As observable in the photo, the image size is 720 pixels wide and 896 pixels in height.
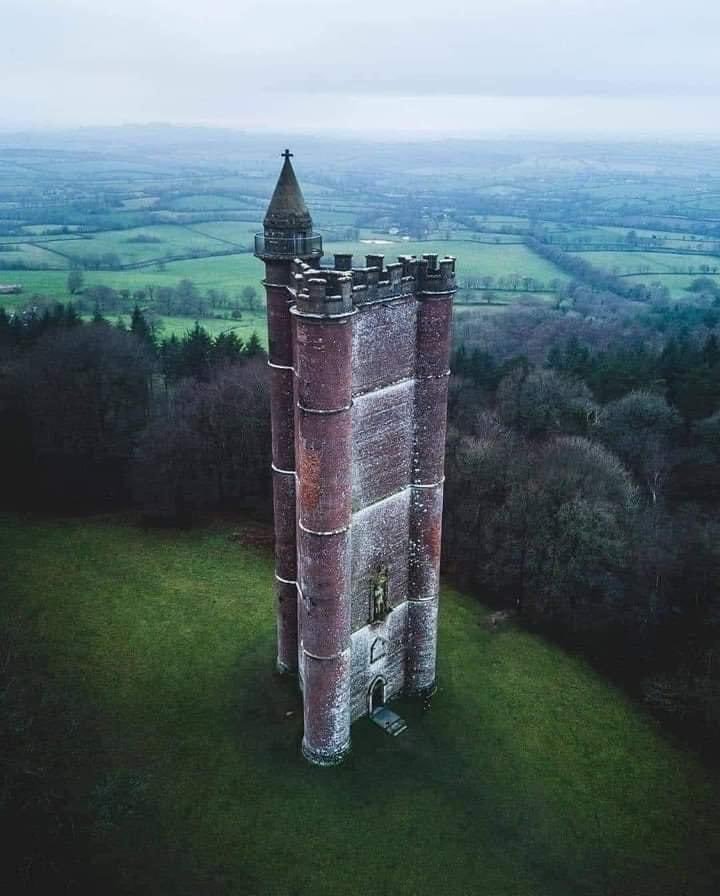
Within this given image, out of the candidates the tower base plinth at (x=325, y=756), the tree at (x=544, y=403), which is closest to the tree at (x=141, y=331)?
the tree at (x=544, y=403)

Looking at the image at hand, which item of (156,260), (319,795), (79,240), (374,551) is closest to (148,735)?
(319,795)

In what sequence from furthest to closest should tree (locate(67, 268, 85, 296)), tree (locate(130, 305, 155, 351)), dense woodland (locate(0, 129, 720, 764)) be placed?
Answer: 1. tree (locate(67, 268, 85, 296))
2. tree (locate(130, 305, 155, 351))
3. dense woodland (locate(0, 129, 720, 764))

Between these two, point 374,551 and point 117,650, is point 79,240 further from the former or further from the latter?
point 374,551

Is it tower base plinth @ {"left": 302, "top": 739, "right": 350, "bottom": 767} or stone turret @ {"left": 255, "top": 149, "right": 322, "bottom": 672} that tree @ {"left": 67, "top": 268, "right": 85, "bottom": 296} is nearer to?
stone turret @ {"left": 255, "top": 149, "right": 322, "bottom": 672}

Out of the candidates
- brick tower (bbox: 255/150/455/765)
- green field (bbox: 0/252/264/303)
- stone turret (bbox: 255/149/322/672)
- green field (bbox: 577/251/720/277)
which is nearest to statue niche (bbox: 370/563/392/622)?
brick tower (bbox: 255/150/455/765)

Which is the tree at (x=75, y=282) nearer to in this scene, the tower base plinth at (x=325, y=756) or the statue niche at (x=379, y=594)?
the statue niche at (x=379, y=594)

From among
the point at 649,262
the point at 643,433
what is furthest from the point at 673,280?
the point at 643,433
